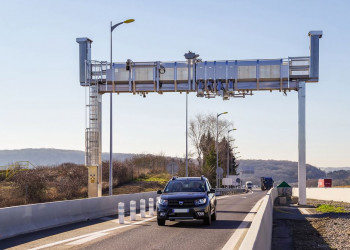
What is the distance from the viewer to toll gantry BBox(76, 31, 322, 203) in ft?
108

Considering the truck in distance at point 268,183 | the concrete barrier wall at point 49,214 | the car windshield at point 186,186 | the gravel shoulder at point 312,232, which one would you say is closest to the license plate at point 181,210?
the car windshield at point 186,186

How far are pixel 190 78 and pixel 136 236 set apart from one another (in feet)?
60.9

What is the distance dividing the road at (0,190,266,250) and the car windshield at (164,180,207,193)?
1.19m

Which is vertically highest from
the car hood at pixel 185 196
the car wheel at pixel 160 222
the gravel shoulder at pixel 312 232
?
the car hood at pixel 185 196

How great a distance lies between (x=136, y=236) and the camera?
1573 centimetres

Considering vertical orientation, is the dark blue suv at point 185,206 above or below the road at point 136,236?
above

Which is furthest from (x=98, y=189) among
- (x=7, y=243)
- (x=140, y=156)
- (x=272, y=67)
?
(x=140, y=156)

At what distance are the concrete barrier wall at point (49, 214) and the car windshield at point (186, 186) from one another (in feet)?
12.0

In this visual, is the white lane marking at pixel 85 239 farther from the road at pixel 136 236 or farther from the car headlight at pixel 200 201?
the car headlight at pixel 200 201

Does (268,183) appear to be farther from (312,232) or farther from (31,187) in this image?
(312,232)

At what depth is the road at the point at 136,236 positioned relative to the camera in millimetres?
13641

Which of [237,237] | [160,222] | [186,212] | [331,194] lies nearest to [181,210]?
[186,212]

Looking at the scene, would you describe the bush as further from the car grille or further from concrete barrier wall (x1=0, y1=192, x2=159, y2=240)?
the car grille

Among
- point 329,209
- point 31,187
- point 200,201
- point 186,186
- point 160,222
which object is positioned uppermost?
point 186,186
